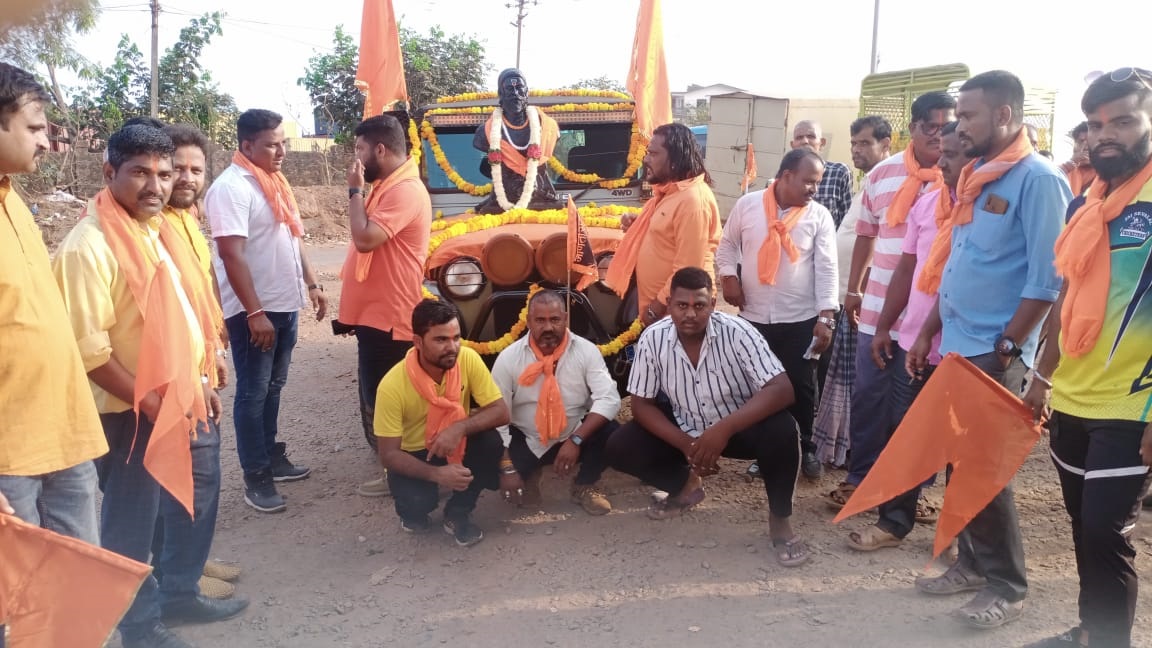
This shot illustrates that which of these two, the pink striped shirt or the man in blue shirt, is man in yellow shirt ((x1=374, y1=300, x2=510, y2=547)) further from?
the man in blue shirt

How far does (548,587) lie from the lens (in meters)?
3.27

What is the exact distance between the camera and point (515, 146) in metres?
5.50

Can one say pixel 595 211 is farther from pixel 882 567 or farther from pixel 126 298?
pixel 126 298

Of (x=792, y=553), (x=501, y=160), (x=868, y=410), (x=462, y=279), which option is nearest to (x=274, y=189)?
(x=462, y=279)

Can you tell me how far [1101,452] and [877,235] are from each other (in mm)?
1823

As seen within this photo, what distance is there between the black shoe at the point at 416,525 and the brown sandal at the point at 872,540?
1910 mm

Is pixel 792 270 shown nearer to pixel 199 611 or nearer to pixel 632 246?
pixel 632 246

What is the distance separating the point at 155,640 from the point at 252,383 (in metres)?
1.51

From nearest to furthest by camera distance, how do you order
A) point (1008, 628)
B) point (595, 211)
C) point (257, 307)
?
point (1008, 628) → point (257, 307) → point (595, 211)

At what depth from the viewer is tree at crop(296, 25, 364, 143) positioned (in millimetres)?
19641

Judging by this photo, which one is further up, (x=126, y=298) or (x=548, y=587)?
(x=126, y=298)

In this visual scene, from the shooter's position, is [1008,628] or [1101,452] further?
[1008,628]

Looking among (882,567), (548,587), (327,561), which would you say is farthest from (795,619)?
(327,561)

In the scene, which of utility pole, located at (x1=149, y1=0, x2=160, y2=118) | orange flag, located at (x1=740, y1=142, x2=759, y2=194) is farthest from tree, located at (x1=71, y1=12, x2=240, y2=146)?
orange flag, located at (x1=740, y1=142, x2=759, y2=194)
